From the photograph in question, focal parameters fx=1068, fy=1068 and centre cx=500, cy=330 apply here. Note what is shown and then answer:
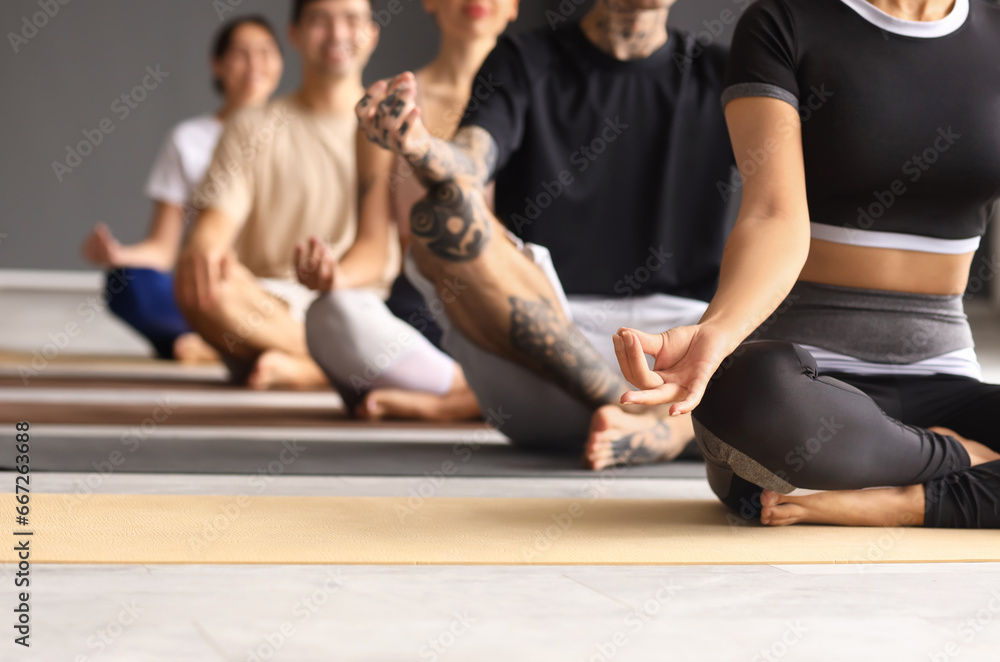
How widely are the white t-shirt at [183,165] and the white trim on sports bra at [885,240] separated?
11.2 feet

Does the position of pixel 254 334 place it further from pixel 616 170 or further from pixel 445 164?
pixel 445 164

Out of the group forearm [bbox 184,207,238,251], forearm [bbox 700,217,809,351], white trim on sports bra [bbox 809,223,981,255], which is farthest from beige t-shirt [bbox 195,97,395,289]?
forearm [bbox 700,217,809,351]

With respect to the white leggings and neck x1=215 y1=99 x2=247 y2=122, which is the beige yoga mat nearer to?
the white leggings

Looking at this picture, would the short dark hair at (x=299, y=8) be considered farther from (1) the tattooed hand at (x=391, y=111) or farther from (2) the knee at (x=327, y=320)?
(1) the tattooed hand at (x=391, y=111)

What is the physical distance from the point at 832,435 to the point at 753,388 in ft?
0.33

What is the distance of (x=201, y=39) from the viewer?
24.2 feet

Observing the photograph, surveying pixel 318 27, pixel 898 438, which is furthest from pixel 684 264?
pixel 318 27

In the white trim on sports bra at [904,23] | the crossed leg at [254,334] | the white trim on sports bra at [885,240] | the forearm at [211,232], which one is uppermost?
the white trim on sports bra at [904,23]

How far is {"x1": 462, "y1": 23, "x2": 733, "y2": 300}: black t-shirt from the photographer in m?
1.87

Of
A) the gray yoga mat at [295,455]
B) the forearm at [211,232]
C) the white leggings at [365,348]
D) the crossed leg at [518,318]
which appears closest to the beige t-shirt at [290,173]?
the forearm at [211,232]

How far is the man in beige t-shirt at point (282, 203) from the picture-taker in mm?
3064

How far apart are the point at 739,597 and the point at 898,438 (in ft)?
1.22

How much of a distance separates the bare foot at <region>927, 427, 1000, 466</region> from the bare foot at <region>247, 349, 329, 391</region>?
218cm

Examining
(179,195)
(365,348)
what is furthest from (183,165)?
(365,348)
